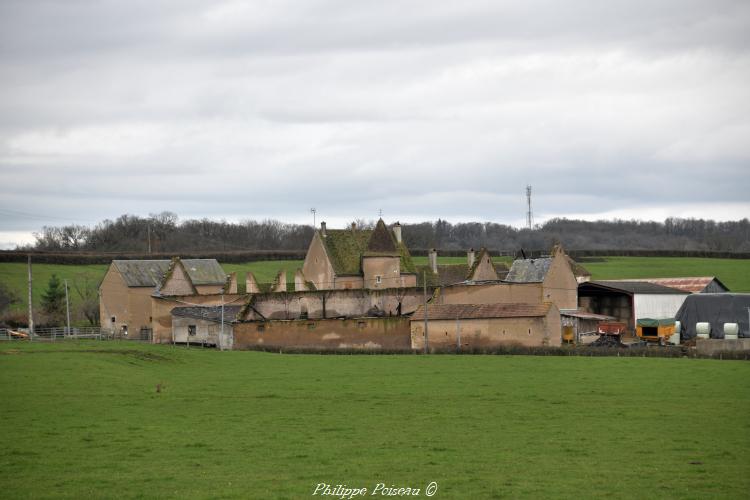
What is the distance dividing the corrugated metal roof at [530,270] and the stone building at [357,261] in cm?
896

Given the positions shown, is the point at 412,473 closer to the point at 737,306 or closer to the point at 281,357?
the point at 281,357

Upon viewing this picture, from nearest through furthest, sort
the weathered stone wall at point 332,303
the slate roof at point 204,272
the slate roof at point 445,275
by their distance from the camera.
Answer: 1. the weathered stone wall at point 332,303
2. the slate roof at point 445,275
3. the slate roof at point 204,272

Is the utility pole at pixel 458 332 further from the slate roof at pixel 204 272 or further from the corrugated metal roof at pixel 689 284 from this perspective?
the slate roof at pixel 204 272

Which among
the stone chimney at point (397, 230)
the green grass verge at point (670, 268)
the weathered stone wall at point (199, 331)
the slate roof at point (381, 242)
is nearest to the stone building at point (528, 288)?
the slate roof at point (381, 242)

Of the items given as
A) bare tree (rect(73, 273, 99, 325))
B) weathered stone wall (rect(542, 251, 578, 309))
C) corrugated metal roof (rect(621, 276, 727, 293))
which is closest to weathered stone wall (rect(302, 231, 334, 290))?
weathered stone wall (rect(542, 251, 578, 309))

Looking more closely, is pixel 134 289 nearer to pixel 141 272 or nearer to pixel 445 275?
pixel 141 272

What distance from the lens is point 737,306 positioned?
64.9 metres

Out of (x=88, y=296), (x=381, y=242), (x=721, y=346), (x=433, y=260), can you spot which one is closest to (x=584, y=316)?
(x=721, y=346)

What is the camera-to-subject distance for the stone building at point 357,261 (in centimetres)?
7538

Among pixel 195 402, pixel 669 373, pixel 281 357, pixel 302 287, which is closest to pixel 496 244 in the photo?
pixel 302 287

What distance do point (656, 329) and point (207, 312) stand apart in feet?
98.3

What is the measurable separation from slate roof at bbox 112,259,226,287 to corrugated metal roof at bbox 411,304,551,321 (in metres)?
29.3

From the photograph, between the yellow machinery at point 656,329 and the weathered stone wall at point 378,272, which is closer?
the yellow machinery at point 656,329

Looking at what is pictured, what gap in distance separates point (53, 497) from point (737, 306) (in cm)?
5525
